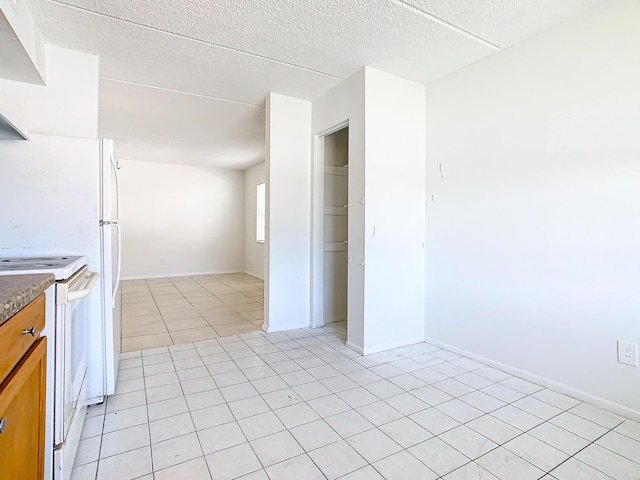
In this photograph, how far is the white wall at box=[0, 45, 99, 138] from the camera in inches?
93.8

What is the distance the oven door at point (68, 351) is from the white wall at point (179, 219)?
5.81 metres

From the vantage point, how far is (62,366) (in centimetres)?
129

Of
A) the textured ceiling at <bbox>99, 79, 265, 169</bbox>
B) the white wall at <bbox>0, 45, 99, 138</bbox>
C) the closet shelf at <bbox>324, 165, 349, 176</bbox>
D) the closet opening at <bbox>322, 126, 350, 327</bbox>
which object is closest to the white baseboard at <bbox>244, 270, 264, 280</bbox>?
the textured ceiling at <bbox>99, 79, 265, 169</bbox>

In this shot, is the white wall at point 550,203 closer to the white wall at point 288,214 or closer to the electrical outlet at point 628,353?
the electrical outlet at point 628,353

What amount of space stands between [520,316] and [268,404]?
1.87 metres

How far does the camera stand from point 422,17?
2197mm

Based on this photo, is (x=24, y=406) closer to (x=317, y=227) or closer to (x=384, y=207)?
(x=384, y=207)

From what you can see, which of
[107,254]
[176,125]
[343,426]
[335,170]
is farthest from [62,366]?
[176,125]

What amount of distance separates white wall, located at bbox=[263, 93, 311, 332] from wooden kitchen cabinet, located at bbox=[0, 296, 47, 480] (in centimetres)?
244

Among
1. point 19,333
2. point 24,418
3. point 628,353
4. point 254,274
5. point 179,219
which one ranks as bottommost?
point 254,274

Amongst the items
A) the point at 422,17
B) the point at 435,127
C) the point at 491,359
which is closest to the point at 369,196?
the point at 435,127

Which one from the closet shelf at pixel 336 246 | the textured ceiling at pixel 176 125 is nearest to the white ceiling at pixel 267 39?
the textured ceiling at pixel 176 125

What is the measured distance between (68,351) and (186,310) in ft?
10.3

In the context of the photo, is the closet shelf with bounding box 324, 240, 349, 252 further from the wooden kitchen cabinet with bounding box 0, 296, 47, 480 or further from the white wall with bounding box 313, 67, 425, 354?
the wooden kitchen cabinet with bounding box 0, 296, 47, 480
